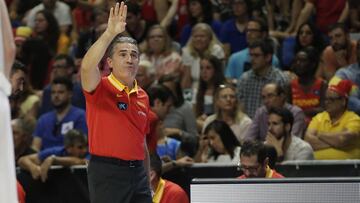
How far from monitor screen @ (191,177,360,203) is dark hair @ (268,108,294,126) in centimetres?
337

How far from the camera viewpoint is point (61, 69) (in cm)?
1320

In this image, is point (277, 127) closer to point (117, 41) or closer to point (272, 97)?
point (272, 97)

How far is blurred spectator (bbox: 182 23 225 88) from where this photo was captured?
13385mm

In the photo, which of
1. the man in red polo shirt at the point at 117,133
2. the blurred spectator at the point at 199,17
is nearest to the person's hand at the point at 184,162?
the man in red polo shirt at the point at 117,133

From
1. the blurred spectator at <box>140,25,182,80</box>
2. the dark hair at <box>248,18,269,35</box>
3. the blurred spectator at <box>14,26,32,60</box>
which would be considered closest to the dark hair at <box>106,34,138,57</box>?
the blurred spectator at <box>140,25,182,80</box>

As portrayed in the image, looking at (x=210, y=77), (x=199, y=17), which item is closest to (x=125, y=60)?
(x=210, y=77)

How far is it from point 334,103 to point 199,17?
14.1 feet

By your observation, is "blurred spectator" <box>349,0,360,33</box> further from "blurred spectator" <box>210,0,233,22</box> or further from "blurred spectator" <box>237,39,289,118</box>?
"blurred spectator" <box>237,39,289,118</box>

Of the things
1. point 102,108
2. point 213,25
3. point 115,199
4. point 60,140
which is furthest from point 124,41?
point 213,25

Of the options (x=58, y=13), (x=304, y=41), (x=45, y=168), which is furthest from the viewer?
(x=58, y=13)

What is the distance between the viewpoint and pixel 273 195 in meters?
6.96

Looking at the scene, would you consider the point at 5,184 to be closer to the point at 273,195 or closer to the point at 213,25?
the point at 273,195

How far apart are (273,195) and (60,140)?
5085 mm

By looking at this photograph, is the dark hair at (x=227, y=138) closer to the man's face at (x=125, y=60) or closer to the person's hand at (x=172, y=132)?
the person's hand at (x=172, y=132)
